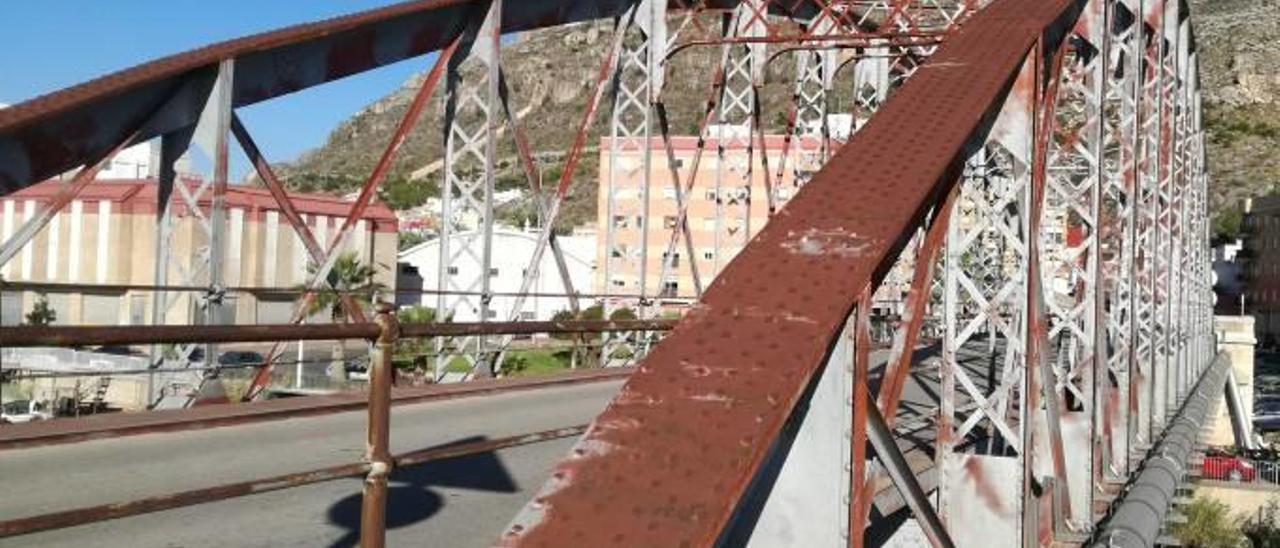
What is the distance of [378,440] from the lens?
3.79 m

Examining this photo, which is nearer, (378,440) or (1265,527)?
(378,440)

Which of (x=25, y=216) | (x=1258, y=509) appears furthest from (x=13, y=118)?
(x=1258, y=509)

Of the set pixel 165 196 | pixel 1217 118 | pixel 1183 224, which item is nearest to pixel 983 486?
pixel 165 196

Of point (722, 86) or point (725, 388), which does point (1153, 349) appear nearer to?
point (722, 86)

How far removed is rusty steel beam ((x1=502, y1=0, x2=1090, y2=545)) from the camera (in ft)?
9.49

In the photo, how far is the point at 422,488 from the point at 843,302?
230 inches

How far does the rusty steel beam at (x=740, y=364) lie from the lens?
2893 millimetres

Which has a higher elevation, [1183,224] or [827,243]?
[1183,224]

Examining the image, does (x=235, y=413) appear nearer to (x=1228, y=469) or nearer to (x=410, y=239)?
(x=1228, y=469)

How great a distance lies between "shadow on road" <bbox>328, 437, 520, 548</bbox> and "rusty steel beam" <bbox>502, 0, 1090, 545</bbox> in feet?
12.6

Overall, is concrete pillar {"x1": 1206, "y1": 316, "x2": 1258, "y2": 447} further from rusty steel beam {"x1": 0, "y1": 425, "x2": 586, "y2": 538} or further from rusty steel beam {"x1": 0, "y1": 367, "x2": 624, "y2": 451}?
rusty steel beam {"x1": 0, "y1": 425, "x2": 586, "y2": 538}

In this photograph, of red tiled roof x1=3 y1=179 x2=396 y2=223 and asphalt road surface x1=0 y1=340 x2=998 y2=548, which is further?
red tiled roof x1=3 y1=179 x2=396 y2=223

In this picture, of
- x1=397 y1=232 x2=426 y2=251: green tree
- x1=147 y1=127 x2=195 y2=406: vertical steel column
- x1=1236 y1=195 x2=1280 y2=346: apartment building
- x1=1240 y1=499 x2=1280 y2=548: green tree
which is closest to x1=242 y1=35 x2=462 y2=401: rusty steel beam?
x1=147 y1=127 x2=195 y2=406: vertical steel column

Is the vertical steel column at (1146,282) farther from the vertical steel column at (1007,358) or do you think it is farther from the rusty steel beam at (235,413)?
the vertical steel column at (1007,358)
